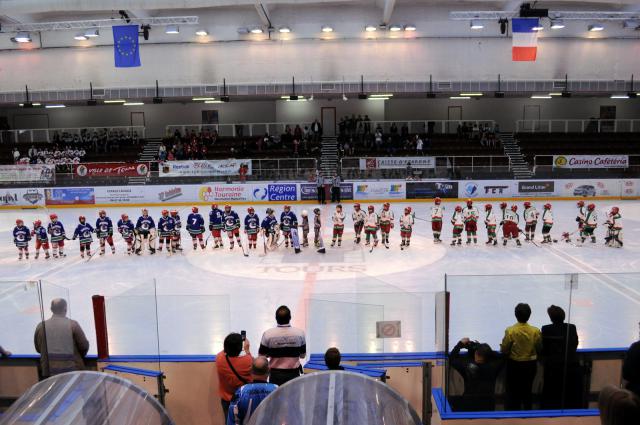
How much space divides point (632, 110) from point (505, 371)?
3379 centimetres

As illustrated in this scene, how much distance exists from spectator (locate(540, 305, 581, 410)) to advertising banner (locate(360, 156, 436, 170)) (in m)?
20.3

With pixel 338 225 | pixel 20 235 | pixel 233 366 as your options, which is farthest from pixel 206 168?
pixel 233 366

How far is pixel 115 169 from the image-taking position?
82.2 feet

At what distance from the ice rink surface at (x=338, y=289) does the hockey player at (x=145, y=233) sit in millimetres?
363

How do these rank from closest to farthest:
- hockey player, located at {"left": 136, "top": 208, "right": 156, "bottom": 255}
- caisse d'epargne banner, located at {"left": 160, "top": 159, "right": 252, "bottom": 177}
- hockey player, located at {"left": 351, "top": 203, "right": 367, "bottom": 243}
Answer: hockey player, located at {"left": 136, "top": 208, "right": 156, "bottom": 255} < hockey player, located at {"left": 351, "top": 203, "right": 367, "bottom": 243} < caisse d'epargne banner, located at {"left": 160, "top": 159, "right": 252, "bottom": 177}

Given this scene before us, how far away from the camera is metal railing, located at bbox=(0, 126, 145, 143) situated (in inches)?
1256

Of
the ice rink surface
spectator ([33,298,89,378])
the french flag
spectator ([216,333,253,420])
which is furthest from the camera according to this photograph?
the french flag

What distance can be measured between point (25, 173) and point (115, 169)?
11.9ft

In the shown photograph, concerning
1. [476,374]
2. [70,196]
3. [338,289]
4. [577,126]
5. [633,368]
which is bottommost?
[338,289]

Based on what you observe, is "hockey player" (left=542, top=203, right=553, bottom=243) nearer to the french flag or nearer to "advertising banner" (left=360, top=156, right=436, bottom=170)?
the french flag

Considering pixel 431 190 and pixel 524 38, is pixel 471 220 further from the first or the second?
pixel 431 190

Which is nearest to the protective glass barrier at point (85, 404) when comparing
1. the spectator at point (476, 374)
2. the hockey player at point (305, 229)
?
the spectator at point (476, 374)

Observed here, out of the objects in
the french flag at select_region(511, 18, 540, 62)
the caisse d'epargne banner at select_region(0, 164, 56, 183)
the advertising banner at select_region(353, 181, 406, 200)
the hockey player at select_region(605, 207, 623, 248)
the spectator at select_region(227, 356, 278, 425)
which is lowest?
the hockey player at select_region(605, 207, 623, 248)

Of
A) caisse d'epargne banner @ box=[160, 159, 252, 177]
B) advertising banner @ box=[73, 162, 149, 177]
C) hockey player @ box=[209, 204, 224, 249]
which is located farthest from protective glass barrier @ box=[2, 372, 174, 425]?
advertising banner @ box=[73, 162, 149, 177]
